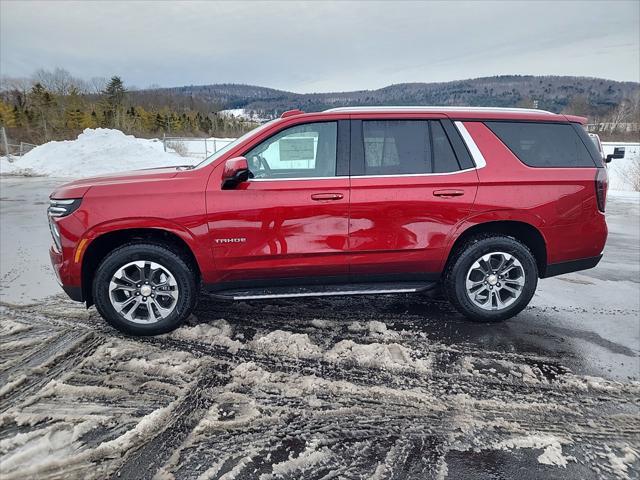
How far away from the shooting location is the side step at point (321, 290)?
11.0 feet

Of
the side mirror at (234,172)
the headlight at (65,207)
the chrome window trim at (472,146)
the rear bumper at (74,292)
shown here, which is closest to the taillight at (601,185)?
the chrome window trim at (472,146)

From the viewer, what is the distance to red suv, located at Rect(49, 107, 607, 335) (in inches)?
127

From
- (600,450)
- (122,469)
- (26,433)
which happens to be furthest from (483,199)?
(26,433)

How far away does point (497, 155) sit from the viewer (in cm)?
353

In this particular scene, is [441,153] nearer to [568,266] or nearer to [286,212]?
[286,212]

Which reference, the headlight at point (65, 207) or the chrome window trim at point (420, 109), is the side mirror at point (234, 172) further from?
the headlight at point (65, 207)

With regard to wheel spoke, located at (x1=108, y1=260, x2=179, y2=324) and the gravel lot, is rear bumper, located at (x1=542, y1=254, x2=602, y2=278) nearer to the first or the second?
the gravel lot

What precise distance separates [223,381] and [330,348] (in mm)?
868

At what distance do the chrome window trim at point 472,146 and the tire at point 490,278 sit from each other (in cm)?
66

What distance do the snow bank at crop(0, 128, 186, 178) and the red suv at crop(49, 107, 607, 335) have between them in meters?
17.1

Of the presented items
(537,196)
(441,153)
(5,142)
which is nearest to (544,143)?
(537,196)

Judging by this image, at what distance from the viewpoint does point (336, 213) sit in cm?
332

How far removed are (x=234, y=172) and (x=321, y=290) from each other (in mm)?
1226

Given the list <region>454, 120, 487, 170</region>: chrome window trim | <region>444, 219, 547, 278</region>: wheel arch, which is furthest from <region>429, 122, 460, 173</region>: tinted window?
<region>444, 219, 547, 278</region>: wheel arch
